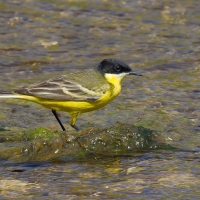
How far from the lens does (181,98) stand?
1065 centimetres

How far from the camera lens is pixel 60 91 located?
9016 millimetres

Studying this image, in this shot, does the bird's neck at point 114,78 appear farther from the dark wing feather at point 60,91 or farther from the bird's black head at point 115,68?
the dark wing feather at point 60,91

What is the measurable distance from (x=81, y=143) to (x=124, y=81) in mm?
3518

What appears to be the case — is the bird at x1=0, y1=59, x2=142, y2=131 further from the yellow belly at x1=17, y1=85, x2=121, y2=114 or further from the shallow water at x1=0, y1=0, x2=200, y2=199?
the shallow water at x1=0, y1=0, x2=200, y2=199

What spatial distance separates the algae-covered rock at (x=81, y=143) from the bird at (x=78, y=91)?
46 cm

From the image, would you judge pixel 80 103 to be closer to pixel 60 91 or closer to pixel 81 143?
pixel 60 91

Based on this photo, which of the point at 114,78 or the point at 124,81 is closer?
the point at 114,78

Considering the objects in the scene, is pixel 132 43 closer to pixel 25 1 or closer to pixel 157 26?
pixel 157 26

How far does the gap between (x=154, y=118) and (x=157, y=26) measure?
4680 millimetres

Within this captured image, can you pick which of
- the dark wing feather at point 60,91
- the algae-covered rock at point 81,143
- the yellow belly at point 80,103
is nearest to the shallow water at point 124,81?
the algae-covered rock at point 81,143

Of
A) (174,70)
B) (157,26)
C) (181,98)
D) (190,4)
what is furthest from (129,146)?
(190,4)

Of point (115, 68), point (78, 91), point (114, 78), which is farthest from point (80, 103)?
point (115, 68)

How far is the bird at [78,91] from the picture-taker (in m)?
8.84

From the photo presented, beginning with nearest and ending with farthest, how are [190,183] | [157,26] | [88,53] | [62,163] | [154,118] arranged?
[190,183]
[62,163]
[154,118]
[88,53]
[157,26]
